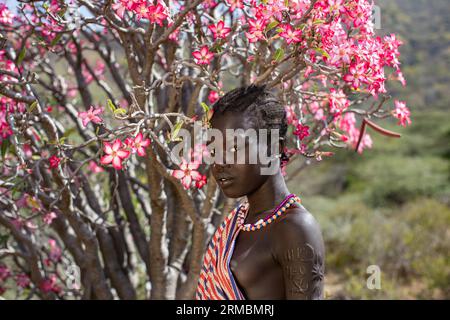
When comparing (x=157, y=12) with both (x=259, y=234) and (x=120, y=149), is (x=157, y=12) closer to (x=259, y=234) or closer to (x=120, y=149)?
(x=120, y=149)

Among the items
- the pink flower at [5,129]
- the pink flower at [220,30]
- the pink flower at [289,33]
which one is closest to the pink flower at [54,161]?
the pink flower at [5,129]

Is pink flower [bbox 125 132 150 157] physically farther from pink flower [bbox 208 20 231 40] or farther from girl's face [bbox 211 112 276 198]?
pink flower [bbox 208 20 231 40]

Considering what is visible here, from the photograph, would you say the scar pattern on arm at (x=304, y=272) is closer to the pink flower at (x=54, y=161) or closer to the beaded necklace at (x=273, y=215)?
the beaded necklace at (x=273, y=215)

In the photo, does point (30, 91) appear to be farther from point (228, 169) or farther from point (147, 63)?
point (228, 169)

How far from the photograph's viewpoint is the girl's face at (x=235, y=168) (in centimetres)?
190

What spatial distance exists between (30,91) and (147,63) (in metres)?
0.55

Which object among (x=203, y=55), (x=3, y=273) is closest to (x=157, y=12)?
(x=203, y=55)

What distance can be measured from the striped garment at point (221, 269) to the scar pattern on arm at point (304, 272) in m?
0.22

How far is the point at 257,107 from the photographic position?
1.95 m

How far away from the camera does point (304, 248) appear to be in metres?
1.76

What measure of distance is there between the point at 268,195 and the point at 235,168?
17 centimetres

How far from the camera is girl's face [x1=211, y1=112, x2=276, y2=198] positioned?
1897 millimetres
